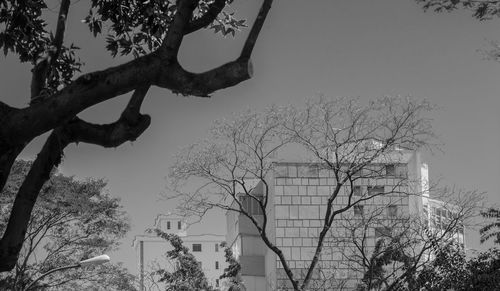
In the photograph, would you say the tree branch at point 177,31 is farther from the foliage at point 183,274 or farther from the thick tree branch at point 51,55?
the foliage at point 183,274

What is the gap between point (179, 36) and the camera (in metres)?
6.14

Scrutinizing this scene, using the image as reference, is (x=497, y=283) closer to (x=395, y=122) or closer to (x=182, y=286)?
(x=395, y=122)

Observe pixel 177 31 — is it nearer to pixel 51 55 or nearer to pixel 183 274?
pixel 51 55

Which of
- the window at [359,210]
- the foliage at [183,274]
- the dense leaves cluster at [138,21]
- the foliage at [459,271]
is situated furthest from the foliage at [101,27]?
the foliage at [183,274]

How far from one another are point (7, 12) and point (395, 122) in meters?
17.0

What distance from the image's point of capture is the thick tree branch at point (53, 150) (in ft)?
20.7

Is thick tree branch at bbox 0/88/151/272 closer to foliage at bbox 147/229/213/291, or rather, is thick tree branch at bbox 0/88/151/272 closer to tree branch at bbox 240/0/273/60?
tree branch at bbox 240/0/273/60

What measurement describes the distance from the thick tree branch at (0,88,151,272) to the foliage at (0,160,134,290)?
20570mm

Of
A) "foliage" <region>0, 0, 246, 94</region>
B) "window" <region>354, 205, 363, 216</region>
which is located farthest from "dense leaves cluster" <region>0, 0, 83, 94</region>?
"window" <region>354, 205, 363, 216</region>

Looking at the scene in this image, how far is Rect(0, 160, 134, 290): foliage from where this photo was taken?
27953 millimetres

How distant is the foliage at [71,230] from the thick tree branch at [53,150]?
20.6 m

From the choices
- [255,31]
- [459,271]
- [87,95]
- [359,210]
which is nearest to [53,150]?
[87,95]

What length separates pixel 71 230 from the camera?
2962 centimetres

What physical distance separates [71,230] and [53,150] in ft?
77.7
